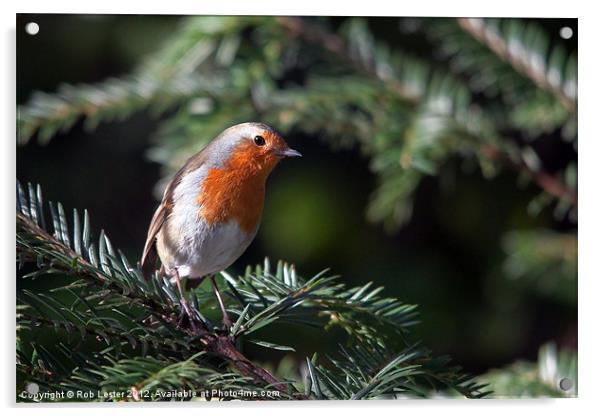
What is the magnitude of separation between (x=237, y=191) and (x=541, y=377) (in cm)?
55

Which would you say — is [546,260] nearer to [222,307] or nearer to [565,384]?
[565,384]

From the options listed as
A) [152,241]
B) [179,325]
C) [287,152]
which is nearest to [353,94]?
[287,152]

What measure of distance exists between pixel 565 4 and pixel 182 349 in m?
0.84

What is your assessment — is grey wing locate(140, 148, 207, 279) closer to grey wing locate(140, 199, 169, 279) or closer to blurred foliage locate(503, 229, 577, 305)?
grey wing locate(140, 199, 169, 279)

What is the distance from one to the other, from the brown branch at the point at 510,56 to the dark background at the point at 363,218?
0.46 feet

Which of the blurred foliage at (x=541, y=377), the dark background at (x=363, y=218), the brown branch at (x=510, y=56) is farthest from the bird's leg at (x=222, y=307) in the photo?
the brown branch at (x=510, y=56)

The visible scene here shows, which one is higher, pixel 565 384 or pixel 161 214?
pixel 161 214

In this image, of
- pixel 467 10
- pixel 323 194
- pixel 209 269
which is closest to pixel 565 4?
pixel 467 10

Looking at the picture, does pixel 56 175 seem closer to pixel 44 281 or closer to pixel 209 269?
pixel 44 281

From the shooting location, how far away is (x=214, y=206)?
1.23 metres

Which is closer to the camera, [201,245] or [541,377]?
[201,245]

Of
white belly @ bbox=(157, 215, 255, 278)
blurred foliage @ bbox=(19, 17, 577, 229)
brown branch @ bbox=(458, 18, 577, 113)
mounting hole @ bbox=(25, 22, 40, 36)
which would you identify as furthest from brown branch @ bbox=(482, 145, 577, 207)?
mounting hole @ bbox=(25, 22, 40, 36)

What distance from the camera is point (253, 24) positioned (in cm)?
133

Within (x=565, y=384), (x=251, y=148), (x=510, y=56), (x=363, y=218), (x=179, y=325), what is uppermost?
(x=510, y=56)
